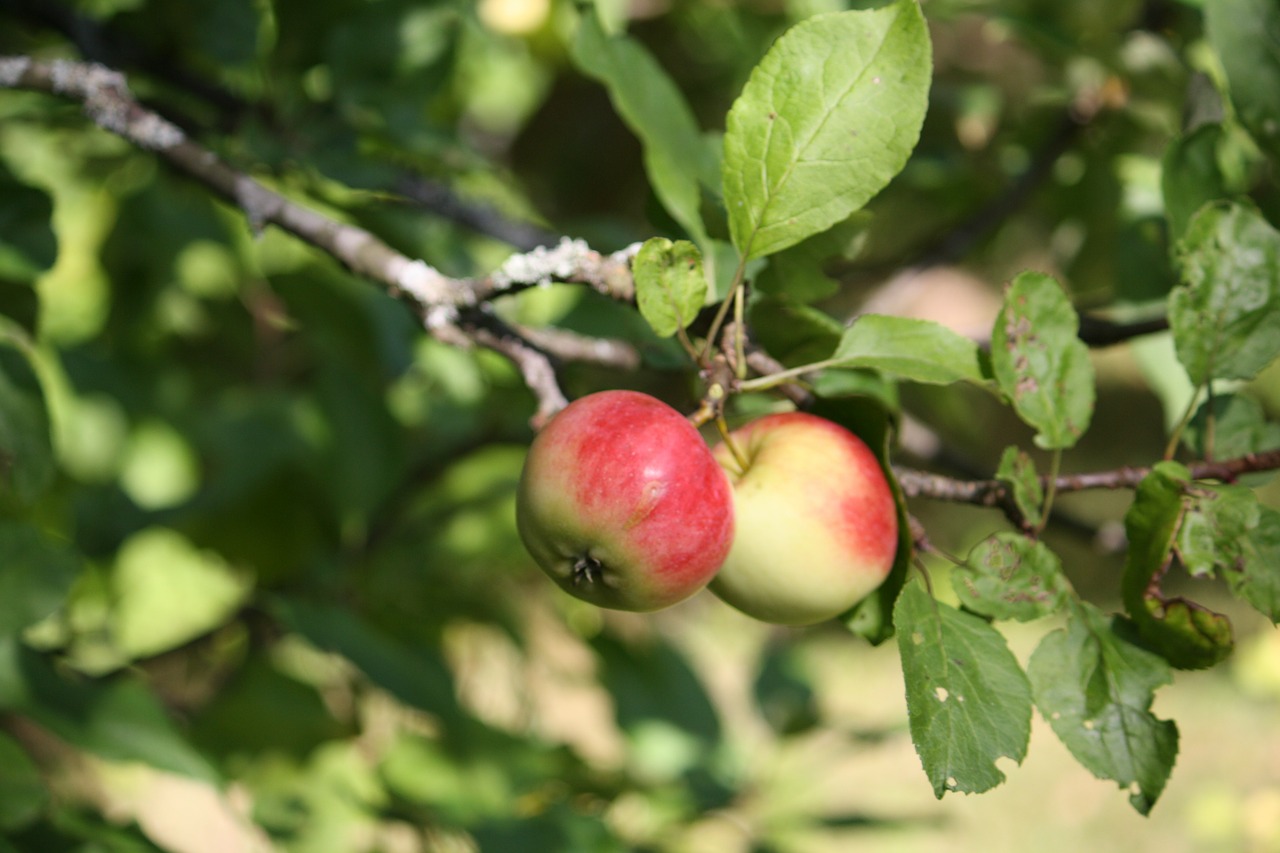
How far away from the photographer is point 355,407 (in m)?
1.32

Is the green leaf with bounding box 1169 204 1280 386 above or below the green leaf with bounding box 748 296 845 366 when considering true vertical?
below

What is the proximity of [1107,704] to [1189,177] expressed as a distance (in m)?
0.40

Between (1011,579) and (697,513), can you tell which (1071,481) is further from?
(697,513)

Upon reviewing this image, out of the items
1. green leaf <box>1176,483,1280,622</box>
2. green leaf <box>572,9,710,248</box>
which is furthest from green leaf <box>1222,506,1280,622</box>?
green leaf <box>572,9,710,248</box>

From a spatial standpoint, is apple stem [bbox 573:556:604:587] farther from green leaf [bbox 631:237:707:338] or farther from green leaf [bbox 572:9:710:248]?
green leaf [bbox 572:9:710:248]

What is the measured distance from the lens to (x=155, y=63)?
3.67ft

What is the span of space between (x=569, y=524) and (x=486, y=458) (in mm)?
1093

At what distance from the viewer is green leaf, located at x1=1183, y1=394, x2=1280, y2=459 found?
68cm

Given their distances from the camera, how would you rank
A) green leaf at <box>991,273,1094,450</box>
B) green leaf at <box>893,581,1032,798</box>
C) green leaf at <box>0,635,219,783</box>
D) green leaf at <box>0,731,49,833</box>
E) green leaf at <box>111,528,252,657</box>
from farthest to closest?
green leaf at <box>111,528,252,657</box> → green leaf at <box>0,635,219,783</box> → green leaf at <box>0,731,49,833</box> → green leaf at <box>991,273,1094,450</box> → green leaf at <box>893,581,1032,798</box>

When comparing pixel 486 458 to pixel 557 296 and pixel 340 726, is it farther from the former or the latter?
pixel 340 726

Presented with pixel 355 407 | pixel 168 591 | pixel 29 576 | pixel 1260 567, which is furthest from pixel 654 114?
pixel 168 591

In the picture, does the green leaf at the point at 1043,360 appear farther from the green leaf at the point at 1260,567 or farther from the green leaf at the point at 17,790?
the green leaf at the point at 17,790

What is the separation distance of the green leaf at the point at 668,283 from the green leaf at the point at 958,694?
0.19 meters

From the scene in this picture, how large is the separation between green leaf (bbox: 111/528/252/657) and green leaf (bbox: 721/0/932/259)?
4.15ft
